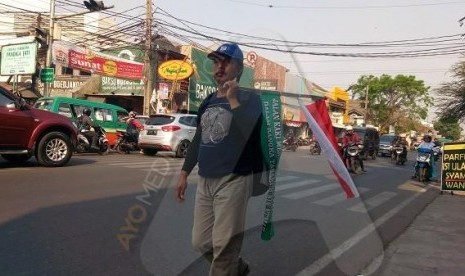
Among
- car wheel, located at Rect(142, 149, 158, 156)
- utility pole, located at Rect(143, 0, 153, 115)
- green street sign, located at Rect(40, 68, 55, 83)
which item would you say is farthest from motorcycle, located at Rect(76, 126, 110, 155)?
utility pole, located at Rect(143, 0, 153, 115)

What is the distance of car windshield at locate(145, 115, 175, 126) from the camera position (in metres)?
16.8

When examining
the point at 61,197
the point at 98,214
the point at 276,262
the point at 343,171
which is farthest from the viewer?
the point at 61,197

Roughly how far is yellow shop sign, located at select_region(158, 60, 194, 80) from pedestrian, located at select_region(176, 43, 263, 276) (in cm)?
2215

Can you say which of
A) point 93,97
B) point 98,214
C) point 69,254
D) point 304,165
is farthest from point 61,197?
point 93,97

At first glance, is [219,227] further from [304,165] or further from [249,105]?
[304,165]

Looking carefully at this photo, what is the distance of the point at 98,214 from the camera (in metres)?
6.20

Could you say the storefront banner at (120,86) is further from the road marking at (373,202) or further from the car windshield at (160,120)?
the road marking at (373,202)

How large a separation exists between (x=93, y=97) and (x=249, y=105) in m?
26.8

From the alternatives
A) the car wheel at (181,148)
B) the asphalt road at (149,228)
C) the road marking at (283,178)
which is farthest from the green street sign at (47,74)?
the road marking at (283,178)

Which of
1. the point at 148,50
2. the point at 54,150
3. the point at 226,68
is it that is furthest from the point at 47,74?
the point at 226,68

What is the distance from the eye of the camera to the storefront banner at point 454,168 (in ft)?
39.3

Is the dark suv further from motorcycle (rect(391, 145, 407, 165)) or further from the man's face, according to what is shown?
motorcycle (rect(391, 145, 407, 165))

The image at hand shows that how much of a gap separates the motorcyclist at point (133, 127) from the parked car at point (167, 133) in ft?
2.04

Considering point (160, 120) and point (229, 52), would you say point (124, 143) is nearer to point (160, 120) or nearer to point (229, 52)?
point (160, 120)
